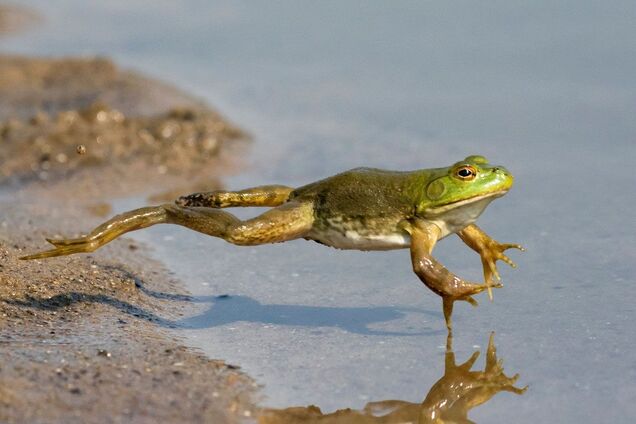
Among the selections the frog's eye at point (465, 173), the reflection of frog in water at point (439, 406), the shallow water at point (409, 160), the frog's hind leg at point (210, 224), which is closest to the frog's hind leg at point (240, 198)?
the frog's hind leg at point (210, 224)

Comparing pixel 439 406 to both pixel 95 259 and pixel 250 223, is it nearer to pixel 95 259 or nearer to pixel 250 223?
pixel 250 223

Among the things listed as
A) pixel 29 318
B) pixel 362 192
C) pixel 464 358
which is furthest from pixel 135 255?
pixel 464 358

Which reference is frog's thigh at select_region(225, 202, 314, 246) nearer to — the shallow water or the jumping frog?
the jumping frog

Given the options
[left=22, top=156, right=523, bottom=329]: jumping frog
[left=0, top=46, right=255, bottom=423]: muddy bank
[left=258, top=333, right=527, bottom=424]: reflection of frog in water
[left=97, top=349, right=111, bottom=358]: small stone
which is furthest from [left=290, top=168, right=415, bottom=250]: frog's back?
[left=97, top=349, right=111, bottom=358]: small stone

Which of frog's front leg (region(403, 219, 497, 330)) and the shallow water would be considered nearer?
the shallow water

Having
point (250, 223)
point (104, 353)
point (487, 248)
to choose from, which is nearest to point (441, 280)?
point (487, 248)

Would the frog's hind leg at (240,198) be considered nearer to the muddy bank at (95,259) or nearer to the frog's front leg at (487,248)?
the muddy bank at (95,259)
